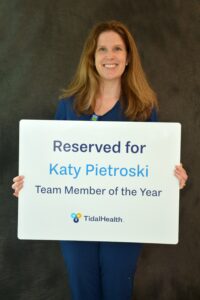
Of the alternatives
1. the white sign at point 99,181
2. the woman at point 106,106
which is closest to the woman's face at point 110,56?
the woman at point 106,106

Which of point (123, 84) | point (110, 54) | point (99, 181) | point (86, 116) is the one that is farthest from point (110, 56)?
point (99, 181)

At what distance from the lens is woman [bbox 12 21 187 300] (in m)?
1.62

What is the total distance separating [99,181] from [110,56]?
1.79 ft

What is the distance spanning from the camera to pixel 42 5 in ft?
6.88

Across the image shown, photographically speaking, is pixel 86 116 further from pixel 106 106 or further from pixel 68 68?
pixel 68 68

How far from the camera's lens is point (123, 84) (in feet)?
5.56

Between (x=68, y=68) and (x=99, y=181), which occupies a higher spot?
(x=68, y=68)

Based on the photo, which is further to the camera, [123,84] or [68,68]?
[68,68]

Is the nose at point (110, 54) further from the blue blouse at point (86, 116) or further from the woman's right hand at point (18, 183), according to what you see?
the woman's right hand at point (18, 183)

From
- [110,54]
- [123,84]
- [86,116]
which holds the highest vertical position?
[110,54]

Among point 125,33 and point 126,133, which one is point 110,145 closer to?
point 126,133

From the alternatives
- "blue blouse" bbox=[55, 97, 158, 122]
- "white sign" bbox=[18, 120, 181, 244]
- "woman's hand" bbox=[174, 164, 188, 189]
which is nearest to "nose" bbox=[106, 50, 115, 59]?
"blue blouse" bbox=[55, 97, 158, 122]

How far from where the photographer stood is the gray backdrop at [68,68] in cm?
210

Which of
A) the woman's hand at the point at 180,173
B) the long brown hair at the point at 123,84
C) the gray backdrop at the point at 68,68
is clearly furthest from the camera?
the gray backdrop at the point at 68,68
